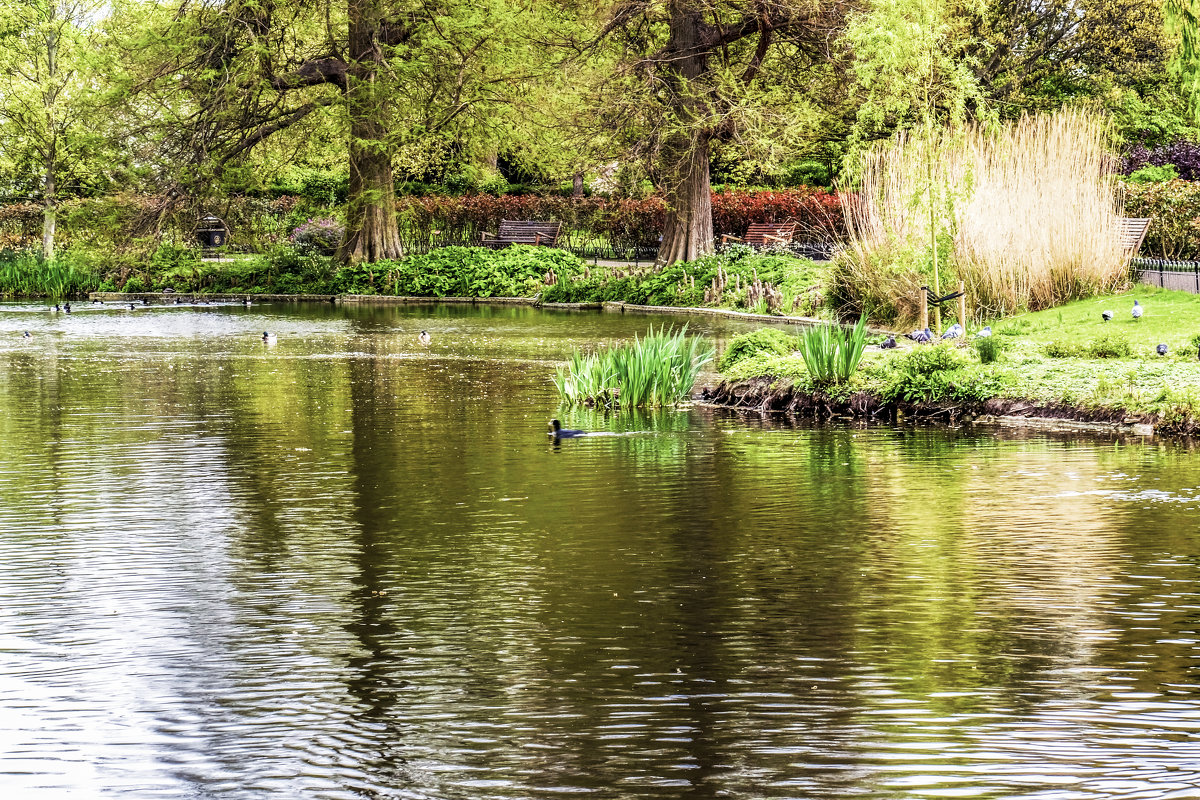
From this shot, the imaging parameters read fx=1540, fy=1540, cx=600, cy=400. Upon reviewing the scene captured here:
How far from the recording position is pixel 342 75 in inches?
1510

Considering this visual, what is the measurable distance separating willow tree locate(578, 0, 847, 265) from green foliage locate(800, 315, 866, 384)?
59.8 feet

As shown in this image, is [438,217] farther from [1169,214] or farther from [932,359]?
[932,359]

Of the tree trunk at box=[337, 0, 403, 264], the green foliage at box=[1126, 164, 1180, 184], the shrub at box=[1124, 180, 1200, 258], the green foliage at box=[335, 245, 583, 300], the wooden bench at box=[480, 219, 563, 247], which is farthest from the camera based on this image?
the wooden bench at box=[480, 219, 563, 247]

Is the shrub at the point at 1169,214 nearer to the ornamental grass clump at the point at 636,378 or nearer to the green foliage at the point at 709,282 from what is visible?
the green foliage at the point at 709,282

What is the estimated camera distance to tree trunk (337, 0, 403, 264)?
122 feet

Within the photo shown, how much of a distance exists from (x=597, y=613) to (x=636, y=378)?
9038mm

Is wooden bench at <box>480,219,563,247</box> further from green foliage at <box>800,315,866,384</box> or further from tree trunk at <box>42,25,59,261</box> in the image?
green foliage at <box>800,315,866,384</box>

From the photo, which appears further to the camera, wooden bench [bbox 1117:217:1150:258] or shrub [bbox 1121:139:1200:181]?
shrub [bbox 1121:139:1200:181]

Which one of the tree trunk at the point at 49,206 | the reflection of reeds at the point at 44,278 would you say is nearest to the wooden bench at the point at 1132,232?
the reflection of reeds at the point at 44,278

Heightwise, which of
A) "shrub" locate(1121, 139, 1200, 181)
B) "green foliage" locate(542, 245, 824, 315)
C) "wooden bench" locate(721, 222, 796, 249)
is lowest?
"green foliage" locate(542, 245, 824, 315)

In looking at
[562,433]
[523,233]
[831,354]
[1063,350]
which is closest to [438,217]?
[523,233]

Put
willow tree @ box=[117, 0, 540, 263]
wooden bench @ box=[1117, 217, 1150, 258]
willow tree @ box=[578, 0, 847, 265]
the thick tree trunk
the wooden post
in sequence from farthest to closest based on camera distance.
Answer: willow tree @ box=[117, 0, 540, 263]
the thick tree trunk
willow tree @ box=[578, 0, 847, 265]
wooden bench @ box=[1117, 217, 1150, 258]
the wooden post

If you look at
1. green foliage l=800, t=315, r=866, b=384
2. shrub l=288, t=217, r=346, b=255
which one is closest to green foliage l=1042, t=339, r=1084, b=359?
green foliage l=800, t=315, r=866, b=384

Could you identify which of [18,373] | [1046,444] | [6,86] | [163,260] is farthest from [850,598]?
[6,86]
